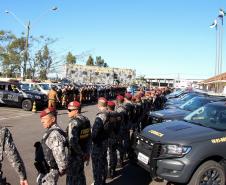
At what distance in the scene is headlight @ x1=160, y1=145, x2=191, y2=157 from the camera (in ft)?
22.9

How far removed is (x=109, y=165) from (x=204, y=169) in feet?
7.48

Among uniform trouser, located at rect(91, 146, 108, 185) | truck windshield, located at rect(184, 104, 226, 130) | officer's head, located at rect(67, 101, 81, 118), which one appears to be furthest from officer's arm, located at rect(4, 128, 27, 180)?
truck windshield, located at rect(184, 104, 226, 130)

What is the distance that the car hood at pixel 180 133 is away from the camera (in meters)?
7.14

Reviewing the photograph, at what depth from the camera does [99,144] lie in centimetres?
730

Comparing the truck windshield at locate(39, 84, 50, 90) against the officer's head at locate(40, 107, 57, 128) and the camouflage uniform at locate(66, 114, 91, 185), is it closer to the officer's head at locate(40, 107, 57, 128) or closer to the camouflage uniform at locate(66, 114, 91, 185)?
the camouflage uniform at locate(66, 114, 91, 185)

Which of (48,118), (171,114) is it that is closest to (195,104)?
(171,114)

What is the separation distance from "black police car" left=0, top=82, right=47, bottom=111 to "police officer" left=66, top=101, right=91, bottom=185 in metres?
17.9

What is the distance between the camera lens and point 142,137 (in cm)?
804

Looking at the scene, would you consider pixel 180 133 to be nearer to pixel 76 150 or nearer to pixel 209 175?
pixel 209 175

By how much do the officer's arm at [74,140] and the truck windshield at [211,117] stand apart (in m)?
3.05

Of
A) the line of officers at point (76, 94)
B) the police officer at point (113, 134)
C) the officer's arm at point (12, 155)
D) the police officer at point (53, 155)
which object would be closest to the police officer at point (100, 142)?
the police officer at point (113, 134)

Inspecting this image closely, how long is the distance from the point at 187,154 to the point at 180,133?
57 cm

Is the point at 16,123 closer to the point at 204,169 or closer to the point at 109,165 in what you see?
the point at 109,165

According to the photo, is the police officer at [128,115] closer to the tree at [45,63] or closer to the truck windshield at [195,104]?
the truck windshield at [195,104]
